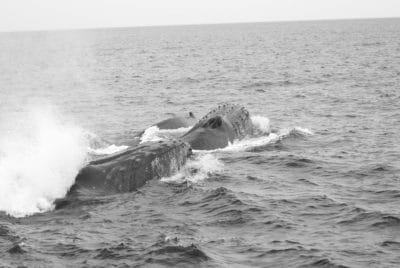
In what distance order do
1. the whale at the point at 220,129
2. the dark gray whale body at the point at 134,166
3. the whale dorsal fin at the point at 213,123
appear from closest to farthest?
the dark gray whale body at the point at 134,166
the whale at the point at 220,129
the whale dorsal fin at the point at 213,123

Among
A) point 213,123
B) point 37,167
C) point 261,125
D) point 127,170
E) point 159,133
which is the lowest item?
point 261,125

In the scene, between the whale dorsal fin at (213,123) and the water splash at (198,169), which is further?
the whale dorsal fin at (213,123)

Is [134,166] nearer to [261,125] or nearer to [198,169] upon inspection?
[198,169]

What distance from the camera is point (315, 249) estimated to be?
17906 mm

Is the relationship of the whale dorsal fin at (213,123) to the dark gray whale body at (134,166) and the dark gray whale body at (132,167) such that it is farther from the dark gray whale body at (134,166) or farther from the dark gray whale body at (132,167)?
the dark gray whale body at (132,167)

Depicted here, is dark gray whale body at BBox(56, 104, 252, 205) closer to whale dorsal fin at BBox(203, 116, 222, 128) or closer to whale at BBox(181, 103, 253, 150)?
whale at BBox(181, 103, 253, 150)

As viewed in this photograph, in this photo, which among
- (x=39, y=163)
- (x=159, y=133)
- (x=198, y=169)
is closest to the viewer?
(x=39, y=163)

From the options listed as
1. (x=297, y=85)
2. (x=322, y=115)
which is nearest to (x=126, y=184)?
(x=322, y=115)

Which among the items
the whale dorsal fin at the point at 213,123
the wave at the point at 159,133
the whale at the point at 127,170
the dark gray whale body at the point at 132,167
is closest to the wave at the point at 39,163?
the whale at the point at 127,170

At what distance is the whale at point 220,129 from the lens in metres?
31.6

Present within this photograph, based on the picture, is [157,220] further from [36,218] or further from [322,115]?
[322,115]

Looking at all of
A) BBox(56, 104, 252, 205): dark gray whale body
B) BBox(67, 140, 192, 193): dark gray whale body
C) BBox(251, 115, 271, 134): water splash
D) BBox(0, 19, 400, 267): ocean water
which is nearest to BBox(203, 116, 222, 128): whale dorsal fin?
BBox(56, 104, 252, 205): dark gray whale body

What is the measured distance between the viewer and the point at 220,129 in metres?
33.3

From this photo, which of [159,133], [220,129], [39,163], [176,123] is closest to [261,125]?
[176,123]
